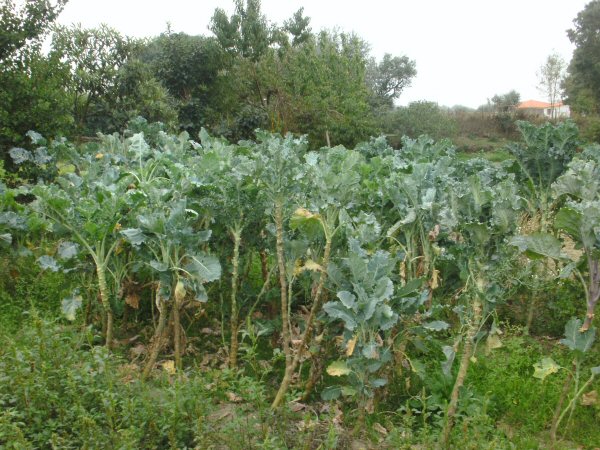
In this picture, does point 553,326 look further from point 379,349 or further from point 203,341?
point 203,341

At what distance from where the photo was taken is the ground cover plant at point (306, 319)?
2.92 meters

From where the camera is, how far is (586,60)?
33.3 metres

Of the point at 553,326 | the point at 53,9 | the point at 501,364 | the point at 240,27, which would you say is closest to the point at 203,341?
the point at 501,364

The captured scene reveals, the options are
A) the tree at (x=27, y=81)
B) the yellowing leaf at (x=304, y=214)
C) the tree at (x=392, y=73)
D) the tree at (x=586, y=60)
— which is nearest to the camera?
the yellowing leaf at (x=304, y=214)

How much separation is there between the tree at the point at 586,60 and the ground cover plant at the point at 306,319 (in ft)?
Answer: 103

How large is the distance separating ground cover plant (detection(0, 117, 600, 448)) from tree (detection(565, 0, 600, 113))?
31.5 m

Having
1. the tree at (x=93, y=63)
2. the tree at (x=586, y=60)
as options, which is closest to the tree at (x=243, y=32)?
the tree at (x=93, y=63)

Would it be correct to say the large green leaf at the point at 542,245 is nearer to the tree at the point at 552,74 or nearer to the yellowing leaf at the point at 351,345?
the yellowing leaf at the point at 351,345

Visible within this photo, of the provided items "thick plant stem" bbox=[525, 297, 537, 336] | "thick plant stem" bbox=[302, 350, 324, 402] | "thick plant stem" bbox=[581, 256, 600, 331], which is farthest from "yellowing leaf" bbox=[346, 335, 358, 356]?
"thick plant stem" bbox=[525, 297, 537, 336]

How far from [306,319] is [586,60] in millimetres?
34568

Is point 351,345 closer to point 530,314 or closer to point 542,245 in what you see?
point 542,245

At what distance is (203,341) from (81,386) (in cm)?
183

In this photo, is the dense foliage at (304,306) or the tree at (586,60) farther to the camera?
the tree at (586,60)

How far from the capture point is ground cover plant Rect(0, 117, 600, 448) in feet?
9.59
